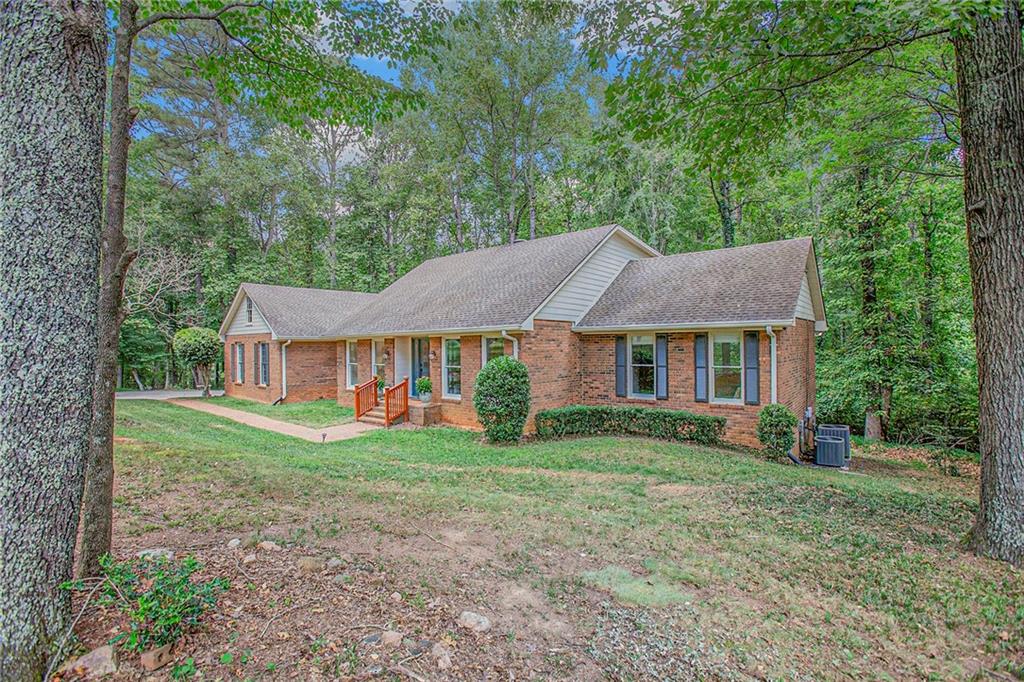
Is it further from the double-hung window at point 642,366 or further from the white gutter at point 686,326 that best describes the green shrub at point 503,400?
the double-hung window at point 642,366

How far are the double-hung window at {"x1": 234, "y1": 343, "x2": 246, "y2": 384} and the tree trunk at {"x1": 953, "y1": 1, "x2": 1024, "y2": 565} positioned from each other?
21.7 meters

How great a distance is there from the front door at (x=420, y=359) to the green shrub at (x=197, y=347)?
1098cm

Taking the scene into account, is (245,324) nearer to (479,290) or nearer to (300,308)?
(300,308)

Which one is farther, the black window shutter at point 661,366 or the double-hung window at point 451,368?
the double-hung window at point 451,368

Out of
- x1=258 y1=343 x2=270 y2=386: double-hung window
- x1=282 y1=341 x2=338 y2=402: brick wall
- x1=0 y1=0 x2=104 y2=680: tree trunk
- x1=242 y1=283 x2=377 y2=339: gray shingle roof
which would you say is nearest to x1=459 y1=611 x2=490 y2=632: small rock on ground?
x1=0 y1=0 x2=104 y2=680: tree trunk

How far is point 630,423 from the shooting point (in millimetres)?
10781

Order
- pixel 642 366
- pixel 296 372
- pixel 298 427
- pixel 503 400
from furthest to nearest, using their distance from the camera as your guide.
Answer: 1. pixel 296 372
2. pixel 298 427
3. pixel 642 366
4. pixel 503 400

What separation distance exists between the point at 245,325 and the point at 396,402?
33.3ft

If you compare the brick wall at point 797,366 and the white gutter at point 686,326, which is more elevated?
the white gutter at point 686,326

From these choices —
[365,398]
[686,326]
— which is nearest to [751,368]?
[686,326]

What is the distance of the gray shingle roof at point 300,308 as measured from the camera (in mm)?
17531

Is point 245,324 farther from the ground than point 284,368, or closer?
farther from the ground

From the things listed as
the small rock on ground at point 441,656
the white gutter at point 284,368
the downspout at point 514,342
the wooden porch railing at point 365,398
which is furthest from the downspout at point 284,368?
the small rock on ground at point 441,656

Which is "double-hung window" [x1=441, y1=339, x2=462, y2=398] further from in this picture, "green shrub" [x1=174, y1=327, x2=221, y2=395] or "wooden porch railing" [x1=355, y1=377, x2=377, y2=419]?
"green shrub" [x1=174, y1=327, x2=221, y2=395]
